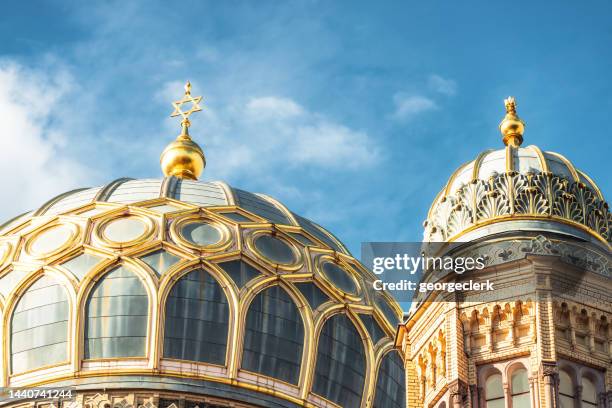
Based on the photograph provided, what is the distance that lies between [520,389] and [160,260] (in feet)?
47.5

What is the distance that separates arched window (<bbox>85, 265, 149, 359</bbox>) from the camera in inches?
2071

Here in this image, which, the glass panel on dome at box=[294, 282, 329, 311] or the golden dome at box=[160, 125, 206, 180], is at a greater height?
the golden dome at box=[160, 125, 206, 180]

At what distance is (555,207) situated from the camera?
4372cm

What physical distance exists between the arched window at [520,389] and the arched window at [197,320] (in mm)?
12342

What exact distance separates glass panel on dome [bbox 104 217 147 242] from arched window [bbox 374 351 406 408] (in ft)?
20.7

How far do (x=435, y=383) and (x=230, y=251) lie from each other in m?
12.5

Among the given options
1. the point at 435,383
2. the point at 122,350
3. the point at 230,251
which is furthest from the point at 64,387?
the point at 435,383

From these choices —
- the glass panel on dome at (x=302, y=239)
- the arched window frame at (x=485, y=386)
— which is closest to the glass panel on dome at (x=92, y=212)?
the glass panel on dome at (x=302, y=239)

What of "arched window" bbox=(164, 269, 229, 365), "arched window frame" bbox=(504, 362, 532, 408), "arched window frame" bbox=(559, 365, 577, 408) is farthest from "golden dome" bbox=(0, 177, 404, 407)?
"arched window frame" bbox=(559, 365, 577, 408)

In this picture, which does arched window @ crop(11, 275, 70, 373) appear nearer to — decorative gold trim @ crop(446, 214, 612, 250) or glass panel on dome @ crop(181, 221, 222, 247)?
glass panel on dome @ crop(181, 221, 222, 247)

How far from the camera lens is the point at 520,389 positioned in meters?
41.2

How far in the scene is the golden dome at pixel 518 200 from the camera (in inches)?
1714

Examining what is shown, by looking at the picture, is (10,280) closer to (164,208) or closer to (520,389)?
(164,208)

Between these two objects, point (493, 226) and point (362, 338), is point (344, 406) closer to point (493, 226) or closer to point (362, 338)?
point (362, 338)
